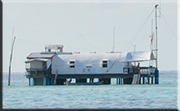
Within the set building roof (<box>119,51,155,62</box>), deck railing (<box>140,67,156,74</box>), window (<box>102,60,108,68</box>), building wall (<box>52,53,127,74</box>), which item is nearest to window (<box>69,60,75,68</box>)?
building wall (<box>52,53,127,74</box>)

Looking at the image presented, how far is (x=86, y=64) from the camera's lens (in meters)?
82.7

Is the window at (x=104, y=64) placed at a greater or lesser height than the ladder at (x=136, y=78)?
greater

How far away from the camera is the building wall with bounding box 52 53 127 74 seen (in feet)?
269

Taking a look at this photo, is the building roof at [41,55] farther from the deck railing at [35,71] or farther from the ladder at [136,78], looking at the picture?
the ladder at [136,78]

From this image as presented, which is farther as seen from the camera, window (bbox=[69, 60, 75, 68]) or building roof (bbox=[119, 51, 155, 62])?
window (bbox=[69, 60, 75, 68])

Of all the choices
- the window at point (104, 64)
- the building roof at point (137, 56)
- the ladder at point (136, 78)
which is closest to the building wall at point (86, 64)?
the window at point (104, 64)

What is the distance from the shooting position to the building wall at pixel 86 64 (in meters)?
82.1

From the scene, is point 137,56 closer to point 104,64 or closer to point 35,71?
point 104,64

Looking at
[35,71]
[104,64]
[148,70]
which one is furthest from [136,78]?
[35,71]

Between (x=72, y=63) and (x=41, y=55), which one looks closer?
(x=72, y=63)

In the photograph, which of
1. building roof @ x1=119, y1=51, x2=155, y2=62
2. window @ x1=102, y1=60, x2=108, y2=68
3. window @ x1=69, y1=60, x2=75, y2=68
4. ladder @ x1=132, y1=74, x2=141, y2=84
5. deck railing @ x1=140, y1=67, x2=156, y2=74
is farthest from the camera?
window @ x1=69, y1=60, x2=75, y2=68

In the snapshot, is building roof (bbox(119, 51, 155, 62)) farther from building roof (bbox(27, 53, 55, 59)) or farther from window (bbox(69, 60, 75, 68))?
building roof (bbox(27, 53, 55, 59))

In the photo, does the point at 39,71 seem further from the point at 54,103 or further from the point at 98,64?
the point at 54,103

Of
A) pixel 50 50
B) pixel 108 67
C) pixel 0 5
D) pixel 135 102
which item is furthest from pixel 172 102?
pixel 50 50
